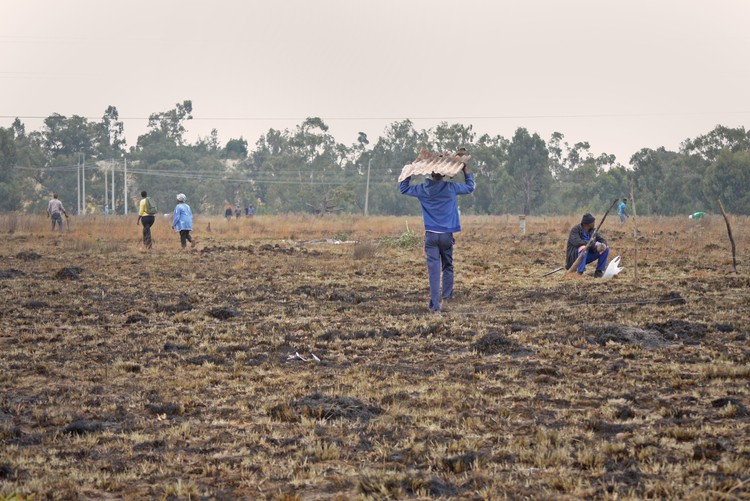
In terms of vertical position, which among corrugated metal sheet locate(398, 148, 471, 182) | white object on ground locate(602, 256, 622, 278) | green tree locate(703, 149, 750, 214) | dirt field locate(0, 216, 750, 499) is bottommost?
dirt field locate(0, 216, 750, 499)

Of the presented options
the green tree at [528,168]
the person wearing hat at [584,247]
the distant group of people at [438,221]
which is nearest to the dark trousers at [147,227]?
the person wearing hat at [584,247]

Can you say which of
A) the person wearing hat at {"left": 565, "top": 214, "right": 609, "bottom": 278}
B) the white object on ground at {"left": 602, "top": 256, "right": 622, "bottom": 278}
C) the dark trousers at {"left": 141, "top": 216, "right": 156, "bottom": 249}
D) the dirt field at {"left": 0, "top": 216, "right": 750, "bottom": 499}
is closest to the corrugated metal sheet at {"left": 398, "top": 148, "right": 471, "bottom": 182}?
the dirt field at {"left": 0, "top": 216, "right": 750, "bottom": 499}

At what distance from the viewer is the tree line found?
75250 millimetres

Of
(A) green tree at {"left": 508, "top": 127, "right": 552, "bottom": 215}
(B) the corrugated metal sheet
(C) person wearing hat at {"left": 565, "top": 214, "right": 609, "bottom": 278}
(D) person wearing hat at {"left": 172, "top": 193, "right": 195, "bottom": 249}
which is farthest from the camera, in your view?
(A) green tree at {"left": 508, "top": 127, "right": 552, "bottom": 215}

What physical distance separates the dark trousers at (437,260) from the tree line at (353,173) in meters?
60.8

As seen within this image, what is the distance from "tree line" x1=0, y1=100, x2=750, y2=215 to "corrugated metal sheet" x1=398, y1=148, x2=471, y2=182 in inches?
2400

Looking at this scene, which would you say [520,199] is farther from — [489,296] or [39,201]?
[489,296]

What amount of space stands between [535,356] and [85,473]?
171 inches

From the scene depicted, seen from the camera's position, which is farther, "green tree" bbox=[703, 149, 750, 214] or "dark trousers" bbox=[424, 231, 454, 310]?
"green tree" bbox=[703, 149, 750, 214]

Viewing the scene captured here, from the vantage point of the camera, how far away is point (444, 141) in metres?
91.5

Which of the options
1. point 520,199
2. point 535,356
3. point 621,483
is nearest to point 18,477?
point 621,483

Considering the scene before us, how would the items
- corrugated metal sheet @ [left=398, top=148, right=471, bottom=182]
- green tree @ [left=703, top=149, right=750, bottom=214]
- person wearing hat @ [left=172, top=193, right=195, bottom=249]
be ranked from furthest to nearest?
green tree @ [left=703, top=149, right=750, bottom=214]
person wearing hat @ [left=172, top=193, right=195, bottom=249]
corrugated metal sheet @ [left=398, top=148, right=471, bottom=182]

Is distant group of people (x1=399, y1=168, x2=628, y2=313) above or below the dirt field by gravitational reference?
above

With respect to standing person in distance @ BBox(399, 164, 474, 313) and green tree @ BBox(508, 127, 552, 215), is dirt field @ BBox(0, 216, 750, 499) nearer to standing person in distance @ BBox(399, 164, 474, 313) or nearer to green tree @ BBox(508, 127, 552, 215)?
standing person in distance @ BBox(399, 164, 474, 313)
